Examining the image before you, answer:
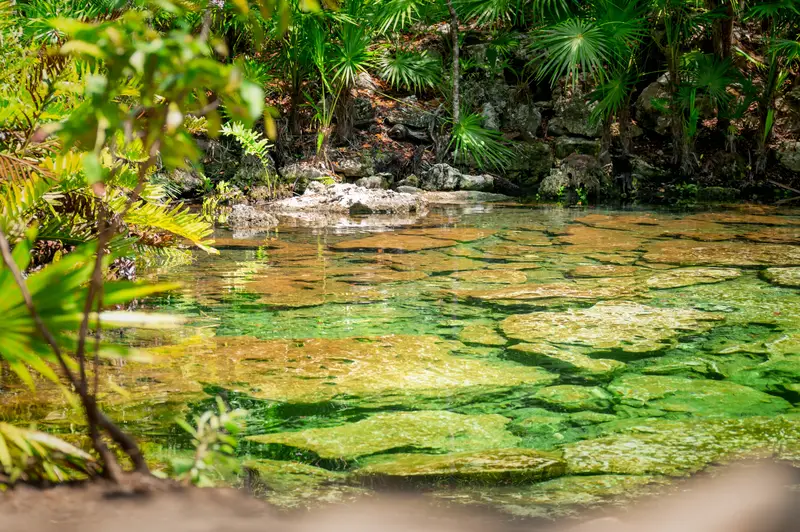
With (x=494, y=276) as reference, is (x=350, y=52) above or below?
above

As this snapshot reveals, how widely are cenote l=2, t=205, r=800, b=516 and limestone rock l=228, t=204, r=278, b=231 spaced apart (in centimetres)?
186

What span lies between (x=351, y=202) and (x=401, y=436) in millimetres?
6419

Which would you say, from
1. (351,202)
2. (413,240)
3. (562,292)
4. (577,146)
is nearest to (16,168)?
(562,292)

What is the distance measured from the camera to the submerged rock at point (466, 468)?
1834 mm

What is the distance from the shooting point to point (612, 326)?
3318 millimetres

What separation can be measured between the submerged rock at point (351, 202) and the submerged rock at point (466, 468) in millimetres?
6297

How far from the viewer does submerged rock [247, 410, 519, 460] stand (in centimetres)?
204

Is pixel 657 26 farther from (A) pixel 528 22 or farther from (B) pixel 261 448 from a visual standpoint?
(B) pixel 261 448

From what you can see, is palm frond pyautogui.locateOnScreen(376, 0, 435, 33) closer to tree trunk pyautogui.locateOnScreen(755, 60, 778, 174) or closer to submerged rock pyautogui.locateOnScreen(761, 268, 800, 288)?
tree trunk pyautogui.locateOnScreen(755, 60, 778, 174)

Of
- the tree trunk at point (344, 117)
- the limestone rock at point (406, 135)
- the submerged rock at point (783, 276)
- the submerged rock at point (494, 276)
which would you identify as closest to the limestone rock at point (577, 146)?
the limestone rock at point (406, 135)

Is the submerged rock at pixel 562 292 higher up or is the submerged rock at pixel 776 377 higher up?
the submerged rock at pixel 562 292

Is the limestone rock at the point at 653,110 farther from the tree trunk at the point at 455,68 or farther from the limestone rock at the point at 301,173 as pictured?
the limestone rock at the point at 301,173

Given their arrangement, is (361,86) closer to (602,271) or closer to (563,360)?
(602,271)

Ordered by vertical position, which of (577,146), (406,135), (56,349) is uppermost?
(406,135)
